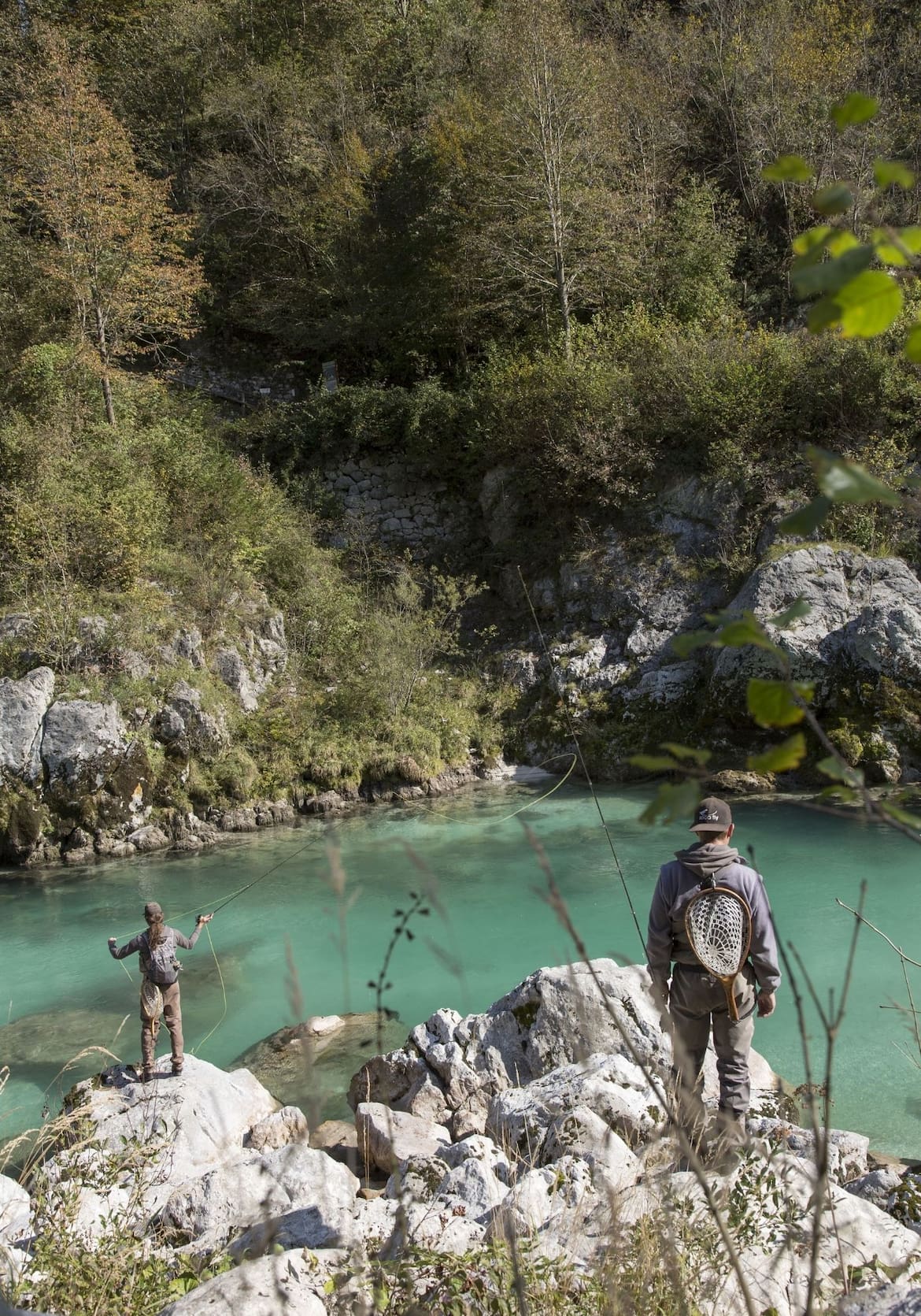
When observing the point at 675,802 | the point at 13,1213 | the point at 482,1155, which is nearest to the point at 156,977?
the point at 13,1213

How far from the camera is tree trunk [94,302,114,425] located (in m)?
15.2

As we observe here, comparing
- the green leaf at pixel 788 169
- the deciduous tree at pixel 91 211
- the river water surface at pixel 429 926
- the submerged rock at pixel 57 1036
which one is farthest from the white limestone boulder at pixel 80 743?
the green leaf at pixel 788 169

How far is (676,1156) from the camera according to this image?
325 centimetres

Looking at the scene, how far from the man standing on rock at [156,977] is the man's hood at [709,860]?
3.27 m

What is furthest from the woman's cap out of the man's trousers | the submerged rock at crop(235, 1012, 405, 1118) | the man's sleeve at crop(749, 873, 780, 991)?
the submerged rock at crop(235, 1012, 405, 1118)

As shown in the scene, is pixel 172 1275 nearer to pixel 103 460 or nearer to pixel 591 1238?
pixel 591 1238

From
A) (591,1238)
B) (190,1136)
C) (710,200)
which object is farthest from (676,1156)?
(710,200)

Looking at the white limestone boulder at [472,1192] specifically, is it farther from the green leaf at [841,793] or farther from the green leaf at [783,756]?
the green leaf at [783,756]

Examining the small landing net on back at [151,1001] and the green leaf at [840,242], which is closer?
the green leaf at [840,242]

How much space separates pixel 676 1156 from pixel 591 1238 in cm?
53

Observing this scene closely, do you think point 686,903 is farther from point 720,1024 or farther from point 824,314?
point 824,314

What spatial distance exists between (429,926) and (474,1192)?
441cm

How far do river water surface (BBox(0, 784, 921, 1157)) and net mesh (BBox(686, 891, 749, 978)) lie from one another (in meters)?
1.48

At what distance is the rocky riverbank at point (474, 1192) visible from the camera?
2328mm
